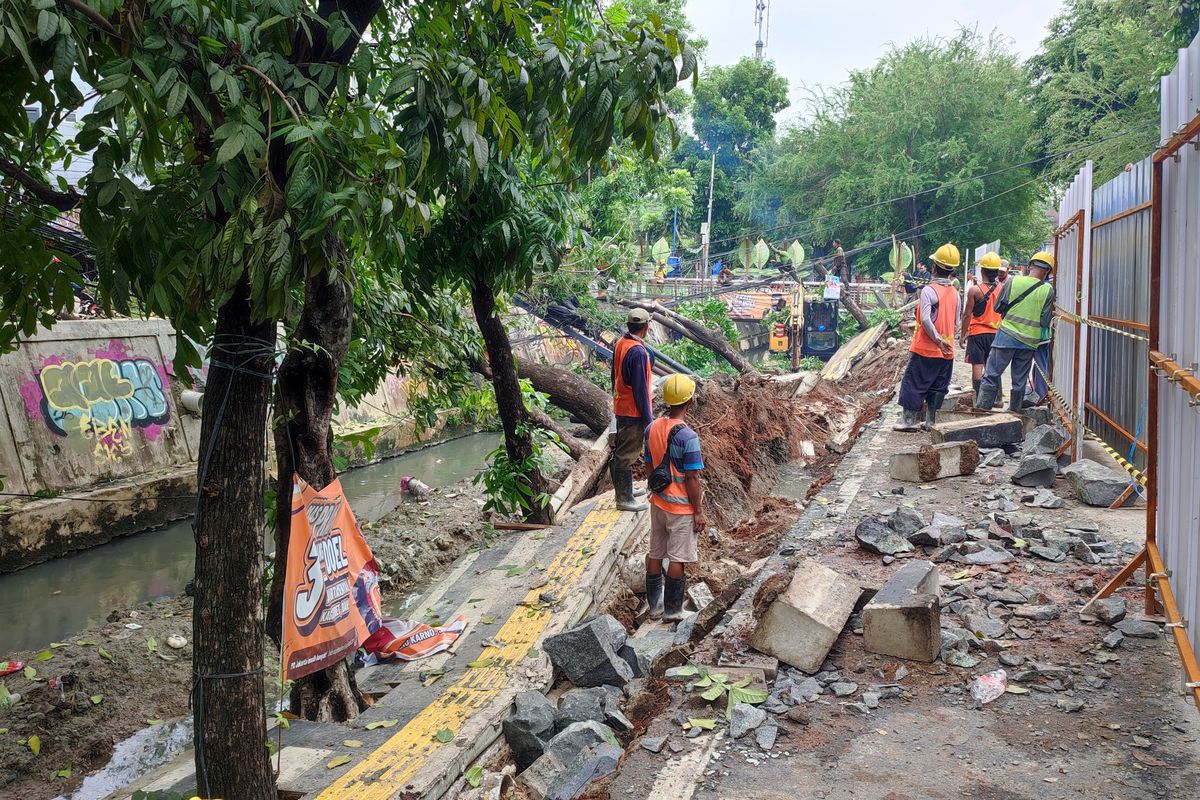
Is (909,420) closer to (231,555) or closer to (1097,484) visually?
(1097,484)

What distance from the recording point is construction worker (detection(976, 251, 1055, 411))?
30.3ft

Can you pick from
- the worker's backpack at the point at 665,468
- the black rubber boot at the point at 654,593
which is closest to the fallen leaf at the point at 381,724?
the worker's backpack at the point at 665,468

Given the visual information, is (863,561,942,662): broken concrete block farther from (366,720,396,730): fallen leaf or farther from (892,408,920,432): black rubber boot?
(892,408,920,432): black rubber boot

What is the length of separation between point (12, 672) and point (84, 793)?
215cm

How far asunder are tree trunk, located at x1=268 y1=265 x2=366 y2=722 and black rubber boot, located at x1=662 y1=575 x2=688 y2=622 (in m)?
2.35

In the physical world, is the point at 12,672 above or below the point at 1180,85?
below

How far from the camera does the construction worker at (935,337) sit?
29.6ft

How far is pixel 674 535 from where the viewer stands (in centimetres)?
614

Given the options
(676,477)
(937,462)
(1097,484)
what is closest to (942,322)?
(937,462)

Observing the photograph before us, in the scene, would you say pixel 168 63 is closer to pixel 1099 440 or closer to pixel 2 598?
pixel 1099 440

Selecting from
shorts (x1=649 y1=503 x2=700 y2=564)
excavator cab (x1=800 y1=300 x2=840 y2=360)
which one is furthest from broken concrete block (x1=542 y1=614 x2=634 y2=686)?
excavator cab (x1=800 y1=300 x2=840 y2=360)

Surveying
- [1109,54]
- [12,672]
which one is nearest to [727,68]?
[1109,54]

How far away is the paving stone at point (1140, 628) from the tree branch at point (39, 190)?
505 cm

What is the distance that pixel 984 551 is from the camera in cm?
583
